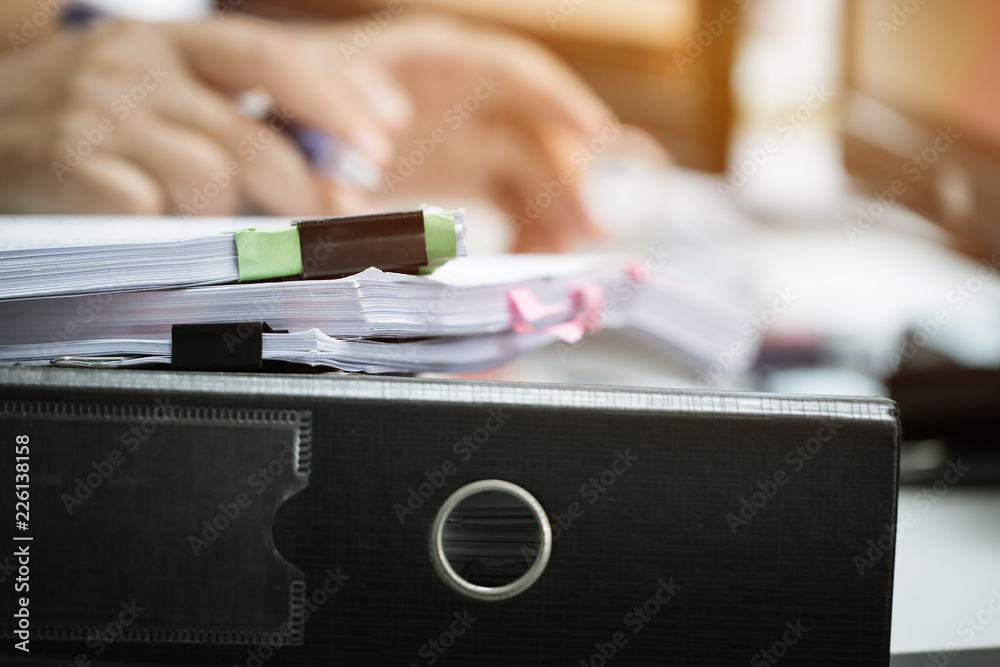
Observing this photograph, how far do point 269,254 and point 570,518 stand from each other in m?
0.23

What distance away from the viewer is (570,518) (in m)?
0.37

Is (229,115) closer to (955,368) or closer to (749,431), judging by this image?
(749,431)

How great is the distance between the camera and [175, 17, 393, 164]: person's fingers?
35.6 inches

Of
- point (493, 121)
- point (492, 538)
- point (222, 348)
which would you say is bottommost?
point (492, 538)

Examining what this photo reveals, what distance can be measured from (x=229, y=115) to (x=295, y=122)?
82mm

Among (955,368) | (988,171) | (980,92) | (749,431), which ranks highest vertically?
(980,92)

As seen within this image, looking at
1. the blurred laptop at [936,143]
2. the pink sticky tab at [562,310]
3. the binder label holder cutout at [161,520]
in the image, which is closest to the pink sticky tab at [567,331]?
the pink sticky tab at [562,310]

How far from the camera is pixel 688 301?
617 millimetres

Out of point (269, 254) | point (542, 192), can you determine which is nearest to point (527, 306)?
point (269, 254)

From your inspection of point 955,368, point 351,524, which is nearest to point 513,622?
point 351,524

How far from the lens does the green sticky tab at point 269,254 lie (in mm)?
411

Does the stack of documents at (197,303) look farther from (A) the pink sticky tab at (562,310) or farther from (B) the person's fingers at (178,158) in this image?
(B) the person's fingers at (178,158)

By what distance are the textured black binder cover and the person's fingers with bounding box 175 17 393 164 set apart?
65 centimetres

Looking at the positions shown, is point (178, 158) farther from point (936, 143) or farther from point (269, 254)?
point (936, 143)
